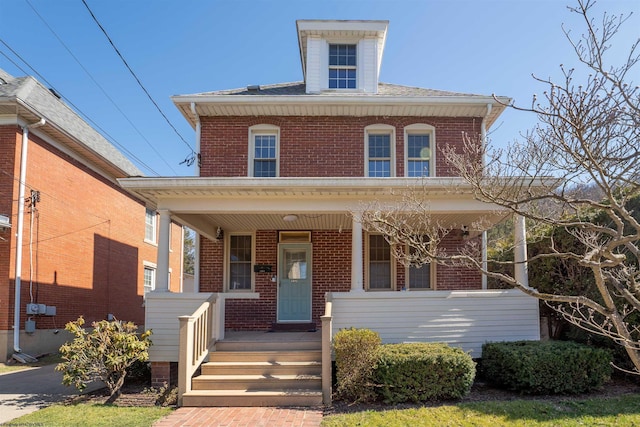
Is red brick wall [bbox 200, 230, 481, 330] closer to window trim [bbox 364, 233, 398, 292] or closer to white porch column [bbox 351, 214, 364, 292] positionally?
window trim [bbox 364, 233, 398, 292]

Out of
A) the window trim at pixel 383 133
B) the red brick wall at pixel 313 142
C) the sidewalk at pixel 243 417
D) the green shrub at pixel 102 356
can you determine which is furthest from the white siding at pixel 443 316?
the window trim at pixel 383 133

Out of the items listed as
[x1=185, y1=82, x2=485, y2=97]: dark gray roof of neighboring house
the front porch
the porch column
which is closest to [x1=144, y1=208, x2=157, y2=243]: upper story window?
[x1=185, y1=82, x2=485, y2=97]: dark gray roof of neighboring house

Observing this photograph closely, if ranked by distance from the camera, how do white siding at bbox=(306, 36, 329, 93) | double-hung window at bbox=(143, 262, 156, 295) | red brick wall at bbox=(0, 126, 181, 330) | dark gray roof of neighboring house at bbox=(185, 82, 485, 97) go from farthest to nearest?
double-hung window at bbox=(143, 262, 156, 295) < white siding at bbox=(306, 36, 329, 93) < red brick wall at bbox=(0, 126, 181, 330) < dark gray roof of neighboring house at bbox=(185, 82, 485, 97)

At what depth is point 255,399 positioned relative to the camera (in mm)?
7074

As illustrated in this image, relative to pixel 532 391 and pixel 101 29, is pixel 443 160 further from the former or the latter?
pixel 101 29

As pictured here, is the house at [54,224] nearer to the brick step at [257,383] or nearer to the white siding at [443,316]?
the brick step at [257,383]

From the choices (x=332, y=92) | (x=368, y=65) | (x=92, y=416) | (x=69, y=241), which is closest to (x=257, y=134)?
(x=332, y=92)

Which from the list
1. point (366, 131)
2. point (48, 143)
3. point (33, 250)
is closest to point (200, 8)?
point (366, 131)

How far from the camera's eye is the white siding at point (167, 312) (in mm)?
8234

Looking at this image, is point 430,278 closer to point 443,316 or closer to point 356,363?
point 443,316

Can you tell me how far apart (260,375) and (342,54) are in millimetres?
8757

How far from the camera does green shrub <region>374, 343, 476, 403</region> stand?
22.7ft

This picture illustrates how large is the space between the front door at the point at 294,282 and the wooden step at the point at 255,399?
437cm

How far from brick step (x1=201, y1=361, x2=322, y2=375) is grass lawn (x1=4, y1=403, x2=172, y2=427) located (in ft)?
3.38
